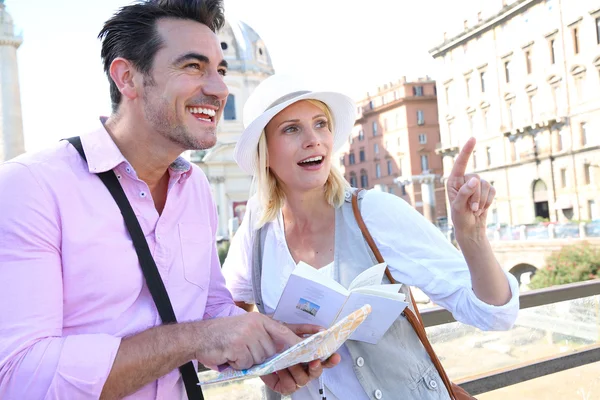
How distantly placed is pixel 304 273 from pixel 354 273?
43cm

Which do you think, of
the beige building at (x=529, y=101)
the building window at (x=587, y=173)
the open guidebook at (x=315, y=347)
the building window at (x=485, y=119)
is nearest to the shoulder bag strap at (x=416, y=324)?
the open guidebook at (x=315, y=347)

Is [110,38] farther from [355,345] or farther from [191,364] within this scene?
[355,345]

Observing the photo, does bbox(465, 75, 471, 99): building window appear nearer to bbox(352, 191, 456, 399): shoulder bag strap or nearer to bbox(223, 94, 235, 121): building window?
bbox(223, 94, 235, 121): building window

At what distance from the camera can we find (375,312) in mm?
1643

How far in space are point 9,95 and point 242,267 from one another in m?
25.5

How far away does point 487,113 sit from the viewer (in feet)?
107

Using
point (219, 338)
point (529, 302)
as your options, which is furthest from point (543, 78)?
point (219, 338)

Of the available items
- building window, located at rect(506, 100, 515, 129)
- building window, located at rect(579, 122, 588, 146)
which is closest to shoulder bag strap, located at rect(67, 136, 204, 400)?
building window, located at rect(579, 122, 588, 146)

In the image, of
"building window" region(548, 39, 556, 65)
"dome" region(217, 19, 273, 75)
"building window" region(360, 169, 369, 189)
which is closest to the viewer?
"building window" region(548, 39, 556, 65)

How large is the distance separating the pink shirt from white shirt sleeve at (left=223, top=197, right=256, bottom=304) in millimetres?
383

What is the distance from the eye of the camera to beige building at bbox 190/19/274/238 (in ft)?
121

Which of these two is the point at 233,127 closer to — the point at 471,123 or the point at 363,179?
the point at 471,123

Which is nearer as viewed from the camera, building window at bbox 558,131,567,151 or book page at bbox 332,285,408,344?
book page at bbox 332,285,408,344

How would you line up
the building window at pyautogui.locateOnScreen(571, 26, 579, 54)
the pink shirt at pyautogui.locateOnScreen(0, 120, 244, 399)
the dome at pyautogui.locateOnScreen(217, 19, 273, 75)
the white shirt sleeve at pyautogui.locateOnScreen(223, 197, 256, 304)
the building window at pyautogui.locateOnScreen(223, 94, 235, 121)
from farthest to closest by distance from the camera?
the dome at pyautogui.locateOnScreen(217, 19, 273, 75) < the building window at pyautogui.locateOnScreen(223, 94, 235, 121) < the building window at pyautogui.locateOnScreen(571, 26, 579, 54) < the white shirt sleeve at pyautogui.locateOnScreen(223, 197, 256, 304) < the pink shirt at pyautogui.locateOnScreen(0, 120, 244, 399)
